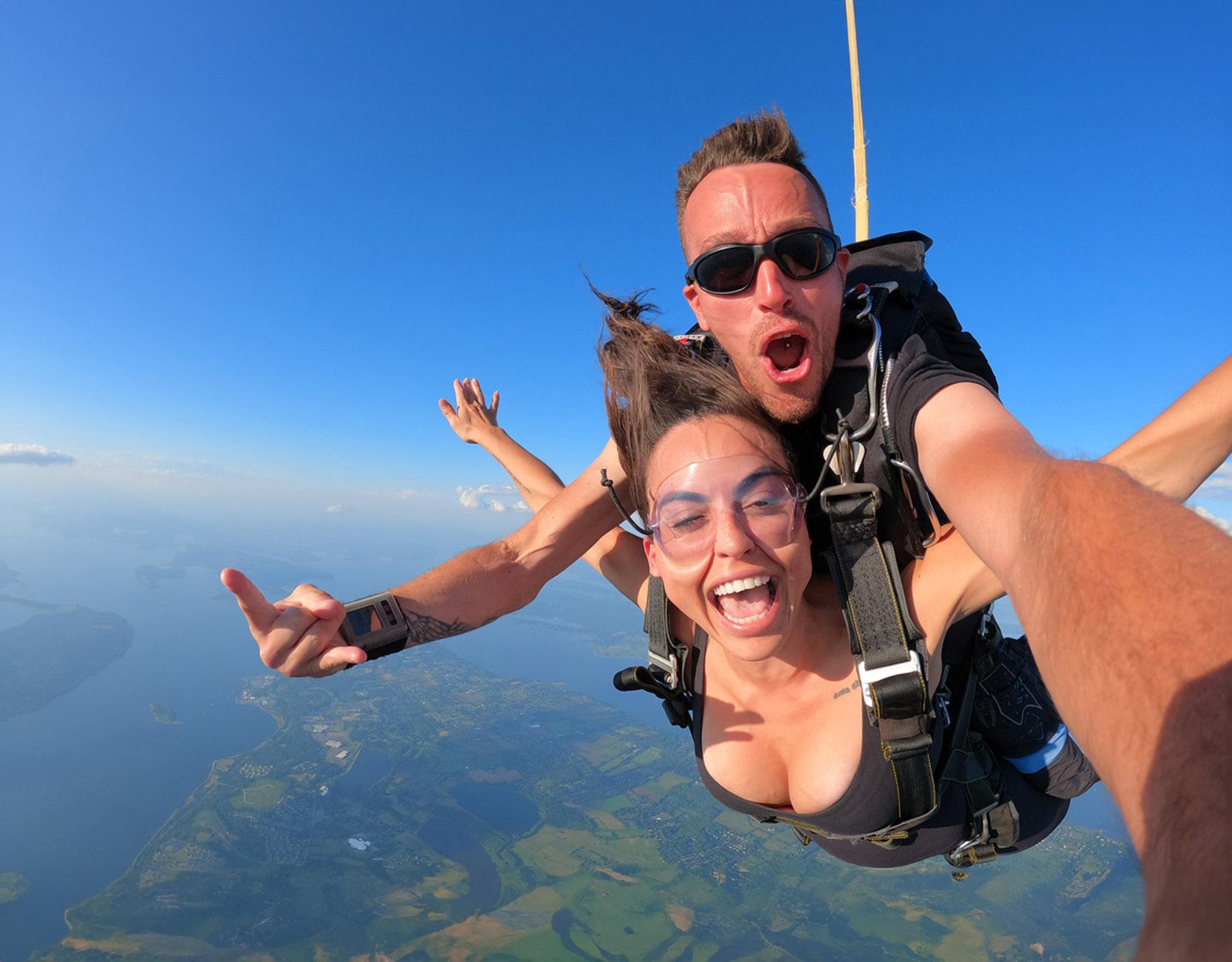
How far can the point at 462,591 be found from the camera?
2.51 meters

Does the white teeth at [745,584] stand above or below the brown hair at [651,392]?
below

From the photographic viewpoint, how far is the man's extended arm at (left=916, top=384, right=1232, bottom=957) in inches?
24.9

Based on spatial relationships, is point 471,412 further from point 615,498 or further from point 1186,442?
point 1186,442

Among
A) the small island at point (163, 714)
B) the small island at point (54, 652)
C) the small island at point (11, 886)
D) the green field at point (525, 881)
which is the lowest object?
the green field at point (525, 881)

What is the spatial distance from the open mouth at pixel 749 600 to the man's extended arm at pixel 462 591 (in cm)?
75

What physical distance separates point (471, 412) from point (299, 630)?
7.01ft

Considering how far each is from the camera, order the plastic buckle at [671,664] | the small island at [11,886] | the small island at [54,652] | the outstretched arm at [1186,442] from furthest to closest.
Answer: the small island at [54,652] < the small island at [11,886] < the plastic buckle at [671,664] < the outstretched arm at [1186,442]

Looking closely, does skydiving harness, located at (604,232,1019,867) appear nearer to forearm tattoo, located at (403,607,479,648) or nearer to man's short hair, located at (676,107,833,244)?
man's short hair, located at (676,107,833,244)

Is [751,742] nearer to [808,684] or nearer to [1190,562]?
[808,684]

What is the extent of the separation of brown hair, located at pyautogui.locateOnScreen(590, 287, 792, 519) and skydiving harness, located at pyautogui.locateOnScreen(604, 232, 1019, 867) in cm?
13

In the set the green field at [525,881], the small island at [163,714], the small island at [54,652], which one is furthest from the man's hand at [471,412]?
the small island at [54,652]

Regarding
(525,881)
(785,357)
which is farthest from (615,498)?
(525,881)

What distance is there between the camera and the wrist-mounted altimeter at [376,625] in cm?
210

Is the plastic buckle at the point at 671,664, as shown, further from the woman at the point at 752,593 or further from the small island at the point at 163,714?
the small island at the point at 163,714
